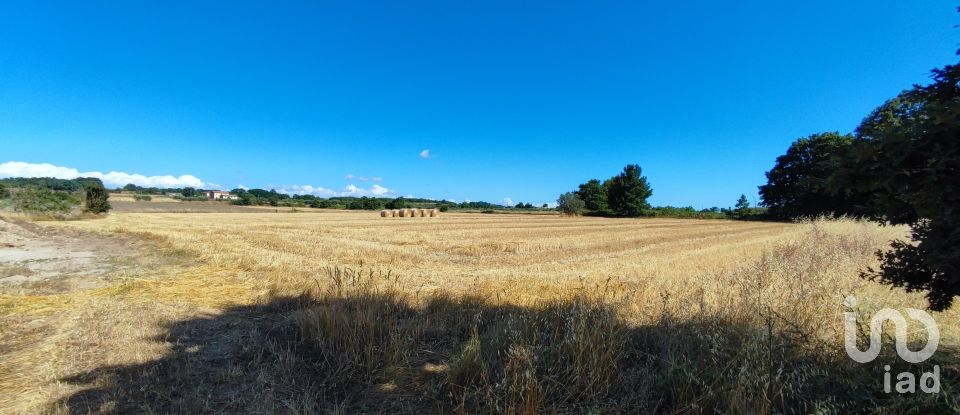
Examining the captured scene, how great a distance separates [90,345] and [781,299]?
→ 341 inches

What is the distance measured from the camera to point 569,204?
265 feet

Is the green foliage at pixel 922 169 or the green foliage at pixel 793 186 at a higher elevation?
the green foliage at pixel 793 186

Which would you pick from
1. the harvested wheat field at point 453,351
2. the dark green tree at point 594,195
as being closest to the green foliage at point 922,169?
the harvested wheat field at point 453,351

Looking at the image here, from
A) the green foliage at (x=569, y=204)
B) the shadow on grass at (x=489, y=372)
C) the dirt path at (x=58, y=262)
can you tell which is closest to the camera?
the shadow on grass at (x=489, y=372)

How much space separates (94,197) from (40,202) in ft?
19.3

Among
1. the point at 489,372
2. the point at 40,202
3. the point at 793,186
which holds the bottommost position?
the point at 489,372

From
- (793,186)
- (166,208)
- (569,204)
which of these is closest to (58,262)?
(166,208)

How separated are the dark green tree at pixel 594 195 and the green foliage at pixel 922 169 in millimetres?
84927

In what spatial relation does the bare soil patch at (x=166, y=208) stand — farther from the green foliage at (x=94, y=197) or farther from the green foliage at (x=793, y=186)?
the green foliage at (x=793, y=186)

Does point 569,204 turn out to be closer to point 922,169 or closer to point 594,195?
point 594,195

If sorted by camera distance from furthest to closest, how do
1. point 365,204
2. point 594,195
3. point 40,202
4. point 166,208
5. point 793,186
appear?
point 365,204 < point 594,195 < point 166,208 < point 793,186 < point 40,202

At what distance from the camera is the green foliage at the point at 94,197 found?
36066 mm

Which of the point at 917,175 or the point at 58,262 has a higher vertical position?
the point at 917,175

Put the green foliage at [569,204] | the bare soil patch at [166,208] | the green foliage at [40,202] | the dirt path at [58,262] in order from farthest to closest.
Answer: the green foliage at [569,204] < the bare soil patch at [166,208] < the green foliage at [40,202] < the dirt path at [58,262]
